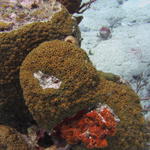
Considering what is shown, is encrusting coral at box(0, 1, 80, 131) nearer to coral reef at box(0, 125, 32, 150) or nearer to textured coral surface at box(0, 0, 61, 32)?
textured coral surface at box(0, 0, 61, 32)

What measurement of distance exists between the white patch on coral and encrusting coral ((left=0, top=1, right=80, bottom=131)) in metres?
0.67

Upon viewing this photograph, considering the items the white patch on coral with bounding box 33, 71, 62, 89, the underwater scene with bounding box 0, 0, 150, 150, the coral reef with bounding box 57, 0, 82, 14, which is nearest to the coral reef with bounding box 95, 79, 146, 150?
the underwater scene with bounding box 0, 0, 150, 150

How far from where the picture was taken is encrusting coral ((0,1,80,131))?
3.27m

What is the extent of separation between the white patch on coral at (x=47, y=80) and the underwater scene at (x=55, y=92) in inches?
0.5

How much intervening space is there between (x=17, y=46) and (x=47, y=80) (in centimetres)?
89

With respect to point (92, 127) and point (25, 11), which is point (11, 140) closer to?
point (92, 127)

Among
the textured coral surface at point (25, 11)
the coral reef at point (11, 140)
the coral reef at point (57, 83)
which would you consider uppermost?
the textured coral surface at point (25, 11)

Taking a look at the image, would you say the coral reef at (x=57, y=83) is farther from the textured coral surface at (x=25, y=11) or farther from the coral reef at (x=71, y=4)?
the coral reef at (x=71, y=4)

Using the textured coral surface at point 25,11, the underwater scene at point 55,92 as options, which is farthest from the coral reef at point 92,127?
the textured coral surface at point 25,11

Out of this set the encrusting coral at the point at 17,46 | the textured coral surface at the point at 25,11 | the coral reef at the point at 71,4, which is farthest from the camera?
the coral reef at the point at 71,4

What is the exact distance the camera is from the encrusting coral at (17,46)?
3.27m

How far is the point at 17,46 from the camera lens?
3.29 metres

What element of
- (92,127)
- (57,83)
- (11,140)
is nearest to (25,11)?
(57,83)

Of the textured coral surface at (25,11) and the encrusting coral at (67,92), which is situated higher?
the textured coral surface at (25,11)
